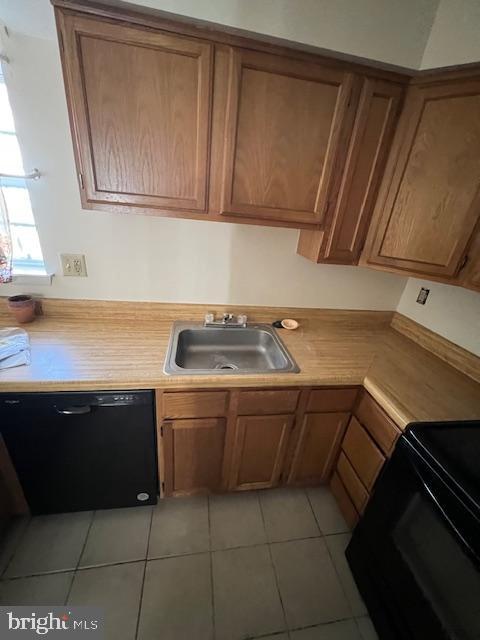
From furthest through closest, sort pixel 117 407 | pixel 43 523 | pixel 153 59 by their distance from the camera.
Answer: pixel 43 523 → pixel 117 407 → pixel 153 59

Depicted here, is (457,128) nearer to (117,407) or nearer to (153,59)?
(153,59)

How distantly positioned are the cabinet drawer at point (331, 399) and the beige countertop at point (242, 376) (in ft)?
0.20

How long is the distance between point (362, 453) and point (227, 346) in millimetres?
894

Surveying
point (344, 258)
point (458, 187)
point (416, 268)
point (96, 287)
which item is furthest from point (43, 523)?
point (458, 187)

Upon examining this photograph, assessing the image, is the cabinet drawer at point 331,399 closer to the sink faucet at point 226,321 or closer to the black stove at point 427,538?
the black stove at point 427,538

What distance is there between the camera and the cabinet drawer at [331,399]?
1.28 meters

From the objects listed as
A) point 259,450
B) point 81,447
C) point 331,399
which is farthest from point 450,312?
point 81,447

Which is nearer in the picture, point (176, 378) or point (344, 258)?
point (176, 378)

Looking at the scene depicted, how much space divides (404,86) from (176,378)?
5.10 ft

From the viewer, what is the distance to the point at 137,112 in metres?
0.96

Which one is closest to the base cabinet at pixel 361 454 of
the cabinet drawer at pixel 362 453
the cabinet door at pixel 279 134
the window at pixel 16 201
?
the cabinet drawer at pixel 362 453

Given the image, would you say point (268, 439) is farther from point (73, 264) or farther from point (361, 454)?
point (73, 264)

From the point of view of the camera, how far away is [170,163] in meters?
1.04

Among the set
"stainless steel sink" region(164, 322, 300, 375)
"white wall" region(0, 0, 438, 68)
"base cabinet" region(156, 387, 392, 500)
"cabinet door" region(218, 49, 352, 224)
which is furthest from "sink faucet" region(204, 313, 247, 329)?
"white wall" region(0, 0, 438, 68)
